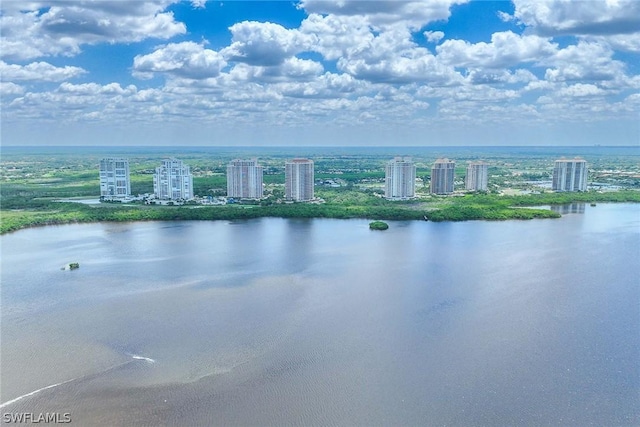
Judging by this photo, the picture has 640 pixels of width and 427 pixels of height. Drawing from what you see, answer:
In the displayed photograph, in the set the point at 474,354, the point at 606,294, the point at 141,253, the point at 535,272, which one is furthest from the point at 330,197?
the point at 474,354

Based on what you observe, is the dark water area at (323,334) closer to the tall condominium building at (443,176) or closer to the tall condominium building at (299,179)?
the tall condominium building at (299,179)

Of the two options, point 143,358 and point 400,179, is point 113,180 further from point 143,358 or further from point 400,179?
point 143,358

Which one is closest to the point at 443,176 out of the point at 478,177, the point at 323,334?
the point at 478,177

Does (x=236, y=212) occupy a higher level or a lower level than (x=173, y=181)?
lower

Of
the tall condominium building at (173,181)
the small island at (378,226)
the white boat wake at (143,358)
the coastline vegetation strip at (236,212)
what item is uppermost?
the tall condominium building at (173,181)

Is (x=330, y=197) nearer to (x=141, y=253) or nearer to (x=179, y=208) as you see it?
(x=179, y=208)

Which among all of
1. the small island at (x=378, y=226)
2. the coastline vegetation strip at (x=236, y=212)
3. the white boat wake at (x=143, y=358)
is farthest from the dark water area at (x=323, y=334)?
the coastline vegetation strip at (x=236, y=212)
